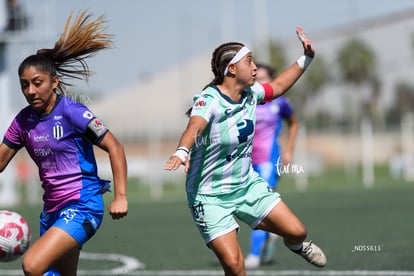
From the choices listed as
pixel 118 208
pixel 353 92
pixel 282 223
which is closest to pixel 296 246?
pixel 282 223

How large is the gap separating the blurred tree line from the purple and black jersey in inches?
1443

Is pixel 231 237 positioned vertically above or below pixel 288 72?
below

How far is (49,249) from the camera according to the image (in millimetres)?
6191

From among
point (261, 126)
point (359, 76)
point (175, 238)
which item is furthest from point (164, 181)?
point (261, 126)

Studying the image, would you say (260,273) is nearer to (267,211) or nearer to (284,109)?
(284,109)

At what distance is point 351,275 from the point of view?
29.0 feet

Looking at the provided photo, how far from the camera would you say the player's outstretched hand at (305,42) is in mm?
7547

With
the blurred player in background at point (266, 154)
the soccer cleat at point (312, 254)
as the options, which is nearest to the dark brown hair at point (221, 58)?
the soccer cleat at point (312, 254)

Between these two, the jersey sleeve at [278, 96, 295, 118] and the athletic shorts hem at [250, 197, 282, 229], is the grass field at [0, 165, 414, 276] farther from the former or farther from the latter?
the athletic shorts hem at [250, 197, 282, 229]

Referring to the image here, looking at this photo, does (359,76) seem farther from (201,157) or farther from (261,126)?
(201,157)

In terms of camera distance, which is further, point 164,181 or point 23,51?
point 164,181

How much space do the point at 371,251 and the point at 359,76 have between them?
137 feet

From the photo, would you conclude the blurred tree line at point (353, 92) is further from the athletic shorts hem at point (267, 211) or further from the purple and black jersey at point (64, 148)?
the purple and black jersey at point (64, 148)

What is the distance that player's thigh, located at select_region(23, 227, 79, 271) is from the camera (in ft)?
20.1
